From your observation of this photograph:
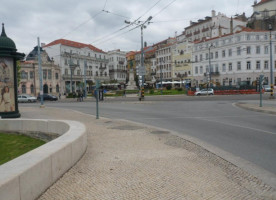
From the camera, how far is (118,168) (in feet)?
17.7

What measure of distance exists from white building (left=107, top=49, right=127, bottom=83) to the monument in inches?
3422

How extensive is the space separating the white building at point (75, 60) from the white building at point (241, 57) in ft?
106

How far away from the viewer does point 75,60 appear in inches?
3307

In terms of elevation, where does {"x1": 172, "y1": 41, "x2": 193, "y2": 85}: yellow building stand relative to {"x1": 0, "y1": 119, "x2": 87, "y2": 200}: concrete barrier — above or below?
above

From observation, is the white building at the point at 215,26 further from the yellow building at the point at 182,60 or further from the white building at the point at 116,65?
the white building at the point at 116,65

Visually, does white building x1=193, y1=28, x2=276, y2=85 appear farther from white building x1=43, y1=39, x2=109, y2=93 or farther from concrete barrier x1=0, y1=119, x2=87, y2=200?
concrete barrier x1=0, y1=119, x2=87, y2=200

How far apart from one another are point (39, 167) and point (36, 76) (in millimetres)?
67104

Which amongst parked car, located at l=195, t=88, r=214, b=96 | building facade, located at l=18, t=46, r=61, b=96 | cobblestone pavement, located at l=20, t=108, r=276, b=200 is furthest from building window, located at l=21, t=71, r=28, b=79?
cobblestone pavement, located at l=20, t=108, r=276, b=200

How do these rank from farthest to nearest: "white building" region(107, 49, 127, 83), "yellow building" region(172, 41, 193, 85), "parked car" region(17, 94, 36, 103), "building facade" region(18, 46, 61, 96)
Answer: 1. "white building" region(107, 49, 127, 83)
2. "yellow building" region(172, 41, 193, 85)
3. "building facade" region(18, 46, 61, 96)
4. "parked car" region(17, 94, 36, 103)

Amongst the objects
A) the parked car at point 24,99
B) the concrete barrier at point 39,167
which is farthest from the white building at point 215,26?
the concrete barrier at point 39,167

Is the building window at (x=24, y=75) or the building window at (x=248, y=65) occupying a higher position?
the building window at (x=248, y=65)

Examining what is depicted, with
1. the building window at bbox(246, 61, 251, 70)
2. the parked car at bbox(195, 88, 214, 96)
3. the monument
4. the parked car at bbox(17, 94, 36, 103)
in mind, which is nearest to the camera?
the monument

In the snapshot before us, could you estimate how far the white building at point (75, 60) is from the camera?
3100 inches

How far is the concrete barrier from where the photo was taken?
3441 mm
